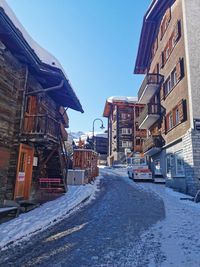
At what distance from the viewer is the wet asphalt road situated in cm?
435

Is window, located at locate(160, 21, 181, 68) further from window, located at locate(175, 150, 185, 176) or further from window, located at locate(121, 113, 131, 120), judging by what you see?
window, located at locate(121, 113, 131, 120)

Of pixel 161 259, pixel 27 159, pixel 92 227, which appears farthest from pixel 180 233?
pixel 27 159

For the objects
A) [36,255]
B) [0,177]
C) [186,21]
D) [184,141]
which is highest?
[186,21]

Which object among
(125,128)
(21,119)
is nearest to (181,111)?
(21,119)

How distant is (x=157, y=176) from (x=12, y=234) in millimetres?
16375

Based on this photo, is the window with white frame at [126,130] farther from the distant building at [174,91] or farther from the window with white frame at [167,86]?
the window with white frame at [167,86]

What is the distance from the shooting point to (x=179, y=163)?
52.3ft

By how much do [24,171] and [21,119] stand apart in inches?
97.2

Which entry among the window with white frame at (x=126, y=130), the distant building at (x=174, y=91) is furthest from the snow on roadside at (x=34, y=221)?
the window with white frame at (x=126, y=130)

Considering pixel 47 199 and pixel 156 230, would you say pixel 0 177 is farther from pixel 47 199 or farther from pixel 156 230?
pixel 156 230

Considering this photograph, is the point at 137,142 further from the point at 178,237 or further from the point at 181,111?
the point at 178,237

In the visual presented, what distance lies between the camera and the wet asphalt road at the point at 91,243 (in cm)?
435

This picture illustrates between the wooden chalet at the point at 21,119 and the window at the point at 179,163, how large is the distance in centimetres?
802

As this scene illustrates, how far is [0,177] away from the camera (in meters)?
8.54
